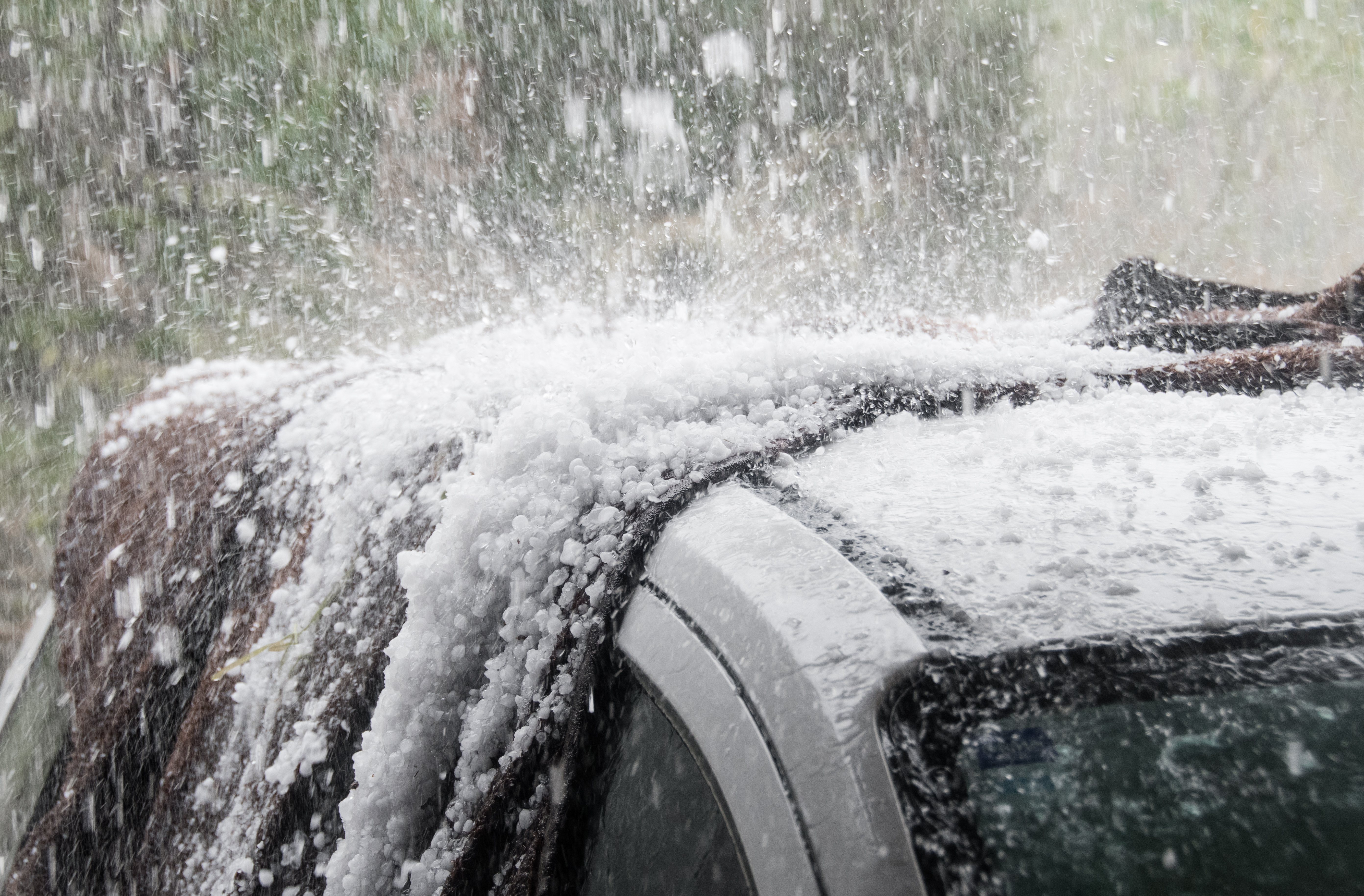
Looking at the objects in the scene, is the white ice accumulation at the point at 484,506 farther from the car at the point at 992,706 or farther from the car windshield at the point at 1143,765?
the car windshield at the point at 1143,765

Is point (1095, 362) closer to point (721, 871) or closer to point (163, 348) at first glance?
point (721, 871)

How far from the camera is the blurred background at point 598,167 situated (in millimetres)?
5570

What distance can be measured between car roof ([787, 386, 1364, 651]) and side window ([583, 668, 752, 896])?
0.79 ft

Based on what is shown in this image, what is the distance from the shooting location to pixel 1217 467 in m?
0.75

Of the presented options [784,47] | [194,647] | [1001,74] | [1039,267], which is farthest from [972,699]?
[1039,267]

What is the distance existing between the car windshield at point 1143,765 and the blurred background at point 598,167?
13.3ft

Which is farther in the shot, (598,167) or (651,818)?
(598,167)

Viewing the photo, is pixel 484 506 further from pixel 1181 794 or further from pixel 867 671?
pixel 1181 794

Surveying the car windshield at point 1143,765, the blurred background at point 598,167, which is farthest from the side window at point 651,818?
the blurred background at point 598,167

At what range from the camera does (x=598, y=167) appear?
654cm

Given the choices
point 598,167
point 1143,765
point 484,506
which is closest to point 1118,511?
point 1143,765

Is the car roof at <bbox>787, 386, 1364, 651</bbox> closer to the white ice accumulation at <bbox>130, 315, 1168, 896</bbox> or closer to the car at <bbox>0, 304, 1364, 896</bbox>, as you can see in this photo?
the car at <bbox>0, 304, 1364, 896</bbox>

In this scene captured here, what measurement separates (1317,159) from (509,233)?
27.9ft

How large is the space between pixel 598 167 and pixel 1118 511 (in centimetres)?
650
